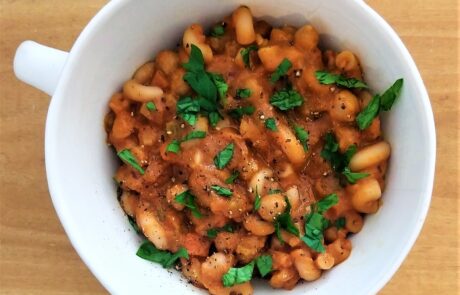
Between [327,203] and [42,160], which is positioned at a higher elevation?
[327,203]

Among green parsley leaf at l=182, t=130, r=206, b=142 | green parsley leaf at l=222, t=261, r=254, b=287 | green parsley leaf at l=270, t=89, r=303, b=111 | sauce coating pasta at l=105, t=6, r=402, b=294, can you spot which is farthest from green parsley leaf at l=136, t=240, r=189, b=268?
Result: green parsley leaf at l=270, t=89, r=303, b=111

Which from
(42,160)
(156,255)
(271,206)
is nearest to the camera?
(271,206)

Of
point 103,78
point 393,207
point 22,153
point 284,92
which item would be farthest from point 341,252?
point 22,153

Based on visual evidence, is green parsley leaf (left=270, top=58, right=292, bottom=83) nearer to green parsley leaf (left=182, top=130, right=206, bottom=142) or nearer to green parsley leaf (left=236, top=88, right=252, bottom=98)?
green parsley leaf (left=236, top=88, right=252, bottom=98)

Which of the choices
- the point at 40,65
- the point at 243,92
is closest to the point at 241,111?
the point at 243,92

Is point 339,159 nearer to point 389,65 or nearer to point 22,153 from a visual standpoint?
point 389,65

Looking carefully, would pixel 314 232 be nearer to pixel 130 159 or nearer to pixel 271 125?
pixel 271 125
